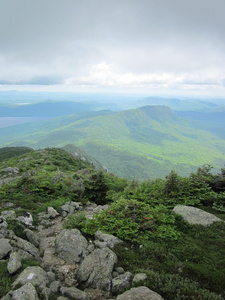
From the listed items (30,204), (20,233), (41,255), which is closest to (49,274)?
(41,255)

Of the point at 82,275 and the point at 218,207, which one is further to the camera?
the point at 218,207

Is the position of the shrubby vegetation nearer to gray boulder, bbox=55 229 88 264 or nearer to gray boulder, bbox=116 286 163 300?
gray boulder, bbox=116 286 163 300

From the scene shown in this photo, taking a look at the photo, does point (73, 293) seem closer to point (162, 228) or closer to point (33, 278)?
point (33, 278)

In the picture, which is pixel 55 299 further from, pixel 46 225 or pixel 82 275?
pixel 46 225

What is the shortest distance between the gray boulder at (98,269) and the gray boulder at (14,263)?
2438 mm

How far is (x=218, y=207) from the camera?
566 inches

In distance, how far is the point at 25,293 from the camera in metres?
6.11

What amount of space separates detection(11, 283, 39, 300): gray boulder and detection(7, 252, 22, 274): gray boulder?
Result: 1.32 m

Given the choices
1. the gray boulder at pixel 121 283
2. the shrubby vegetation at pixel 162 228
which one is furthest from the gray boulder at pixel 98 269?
the shrubby vegetation at pixel 162 228

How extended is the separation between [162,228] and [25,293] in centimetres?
729

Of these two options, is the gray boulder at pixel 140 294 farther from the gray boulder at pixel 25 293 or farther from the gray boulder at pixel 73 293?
the gray boulder at pixel 25 293

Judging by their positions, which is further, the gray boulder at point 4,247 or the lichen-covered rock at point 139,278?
the gray boulder at point 4,247

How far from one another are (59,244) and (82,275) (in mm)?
2442

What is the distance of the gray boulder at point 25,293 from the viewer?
598 cm
